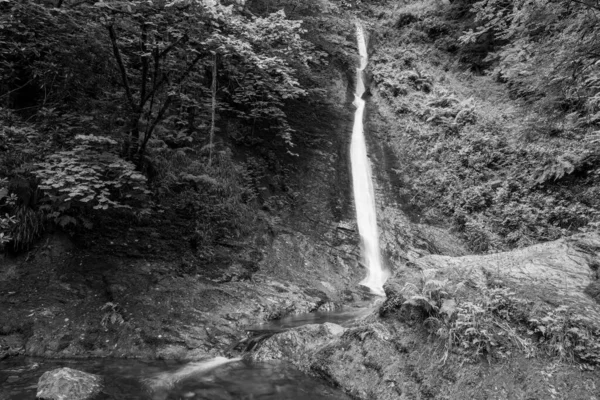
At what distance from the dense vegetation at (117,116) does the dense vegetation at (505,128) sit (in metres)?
4.42

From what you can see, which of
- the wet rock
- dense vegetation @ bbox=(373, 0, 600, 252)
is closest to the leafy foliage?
the wet rock

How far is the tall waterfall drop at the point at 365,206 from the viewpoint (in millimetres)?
9953

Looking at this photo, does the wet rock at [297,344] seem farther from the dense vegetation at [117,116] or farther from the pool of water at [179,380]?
the dense vegetation at [117,116]

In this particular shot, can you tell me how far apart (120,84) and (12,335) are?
6.03 m

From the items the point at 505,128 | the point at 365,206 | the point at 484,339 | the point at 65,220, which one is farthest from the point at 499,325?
the point at 505,128

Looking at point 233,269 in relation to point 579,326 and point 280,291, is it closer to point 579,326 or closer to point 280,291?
point 280,291

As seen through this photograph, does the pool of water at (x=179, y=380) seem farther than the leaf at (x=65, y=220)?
No

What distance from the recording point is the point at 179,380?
5.00 metres

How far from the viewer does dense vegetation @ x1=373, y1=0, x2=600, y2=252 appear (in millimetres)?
5438

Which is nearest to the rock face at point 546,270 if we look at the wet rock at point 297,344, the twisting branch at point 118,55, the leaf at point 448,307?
the leaf at point 448,307

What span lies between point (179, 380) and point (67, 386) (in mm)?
1333

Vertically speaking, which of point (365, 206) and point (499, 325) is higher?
point (499, 325)

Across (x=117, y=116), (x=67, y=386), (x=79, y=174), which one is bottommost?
(x=67, y=386)

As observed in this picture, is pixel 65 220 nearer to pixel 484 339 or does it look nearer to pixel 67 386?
pixel 67 386
